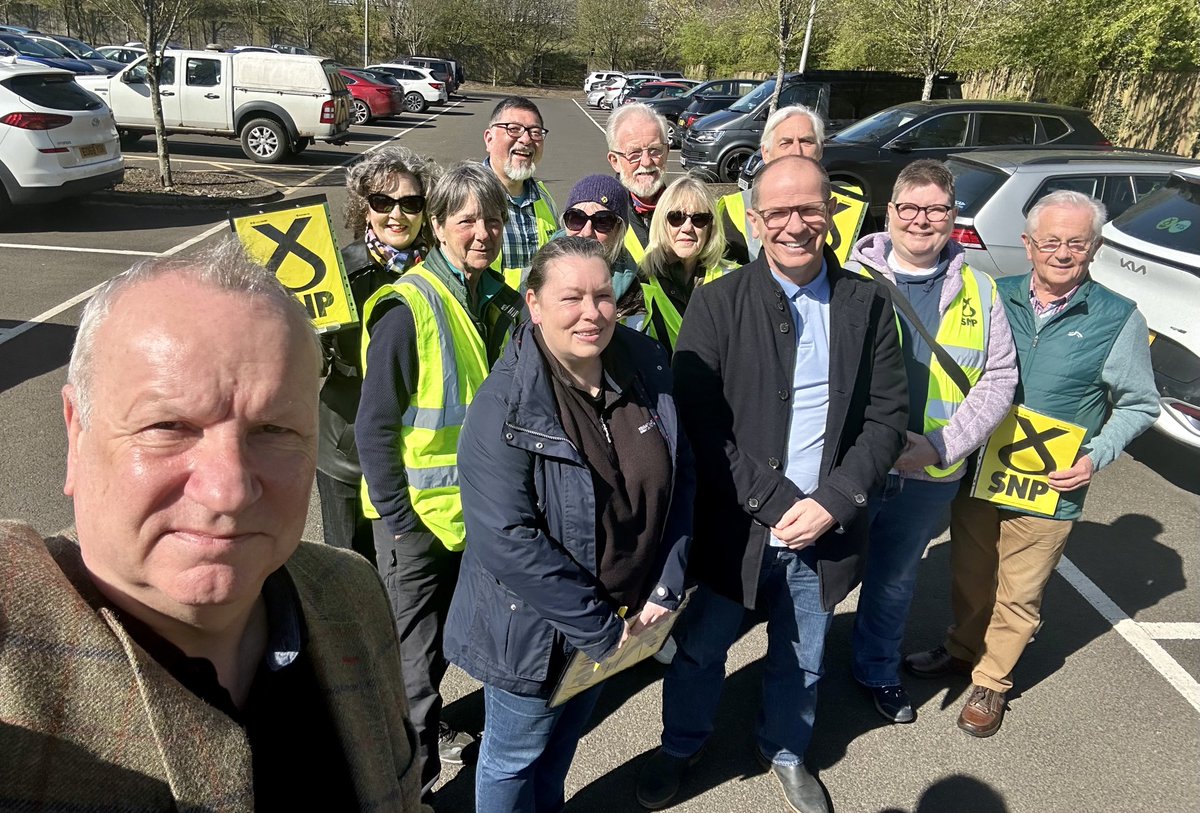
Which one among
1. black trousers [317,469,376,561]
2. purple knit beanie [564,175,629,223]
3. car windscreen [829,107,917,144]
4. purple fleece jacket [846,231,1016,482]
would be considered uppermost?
car windscreen [829,107,917,144]

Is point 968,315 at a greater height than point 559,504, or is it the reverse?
point 968,315


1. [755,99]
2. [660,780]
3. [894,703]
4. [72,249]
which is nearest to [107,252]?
[72,249]

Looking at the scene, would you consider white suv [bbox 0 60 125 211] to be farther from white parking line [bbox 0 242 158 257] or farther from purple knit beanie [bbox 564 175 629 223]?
purple knit beanie [bbox 564 175 629 223]

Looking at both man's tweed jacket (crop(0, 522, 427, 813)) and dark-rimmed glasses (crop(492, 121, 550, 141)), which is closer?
man's tweed jacket (crop(0, 522, 427, 813))

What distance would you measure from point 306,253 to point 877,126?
35.0ft

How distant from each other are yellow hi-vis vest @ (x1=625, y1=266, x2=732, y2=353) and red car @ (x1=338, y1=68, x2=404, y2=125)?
24.6 m

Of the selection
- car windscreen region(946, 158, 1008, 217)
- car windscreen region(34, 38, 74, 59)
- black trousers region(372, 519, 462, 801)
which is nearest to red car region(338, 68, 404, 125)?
car windscreen region(34, 38, 74, 59)

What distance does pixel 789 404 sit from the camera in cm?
237

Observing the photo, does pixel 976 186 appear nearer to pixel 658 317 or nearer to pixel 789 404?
pixel 658 317

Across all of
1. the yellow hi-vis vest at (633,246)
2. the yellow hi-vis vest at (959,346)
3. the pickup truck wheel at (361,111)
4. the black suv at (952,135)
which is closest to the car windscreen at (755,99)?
the black suv at (952,135)

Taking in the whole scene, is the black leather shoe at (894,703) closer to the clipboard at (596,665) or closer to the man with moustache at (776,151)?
the clipboard at (596,665)

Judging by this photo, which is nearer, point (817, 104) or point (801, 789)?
point (801, 789)

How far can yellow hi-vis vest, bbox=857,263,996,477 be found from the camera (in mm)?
2834

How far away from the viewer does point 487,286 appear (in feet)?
9.09
